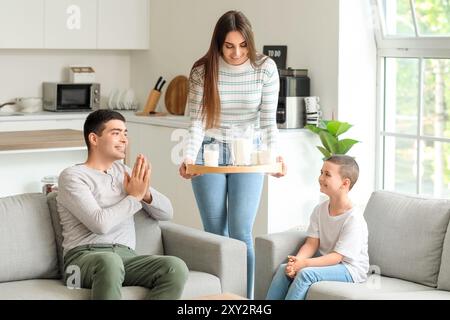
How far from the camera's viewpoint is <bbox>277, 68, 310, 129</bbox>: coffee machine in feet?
19.6

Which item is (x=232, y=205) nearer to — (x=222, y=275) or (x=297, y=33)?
(x=222, y=275)

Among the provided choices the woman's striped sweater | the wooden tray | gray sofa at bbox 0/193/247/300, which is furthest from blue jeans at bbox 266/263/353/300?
the woman's striped sweater

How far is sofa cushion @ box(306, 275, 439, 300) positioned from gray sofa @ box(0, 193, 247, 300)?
1.28 ft

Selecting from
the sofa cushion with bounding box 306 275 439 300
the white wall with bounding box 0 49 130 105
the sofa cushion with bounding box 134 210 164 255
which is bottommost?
the sofa cushion with bounding box 306 275 439 300

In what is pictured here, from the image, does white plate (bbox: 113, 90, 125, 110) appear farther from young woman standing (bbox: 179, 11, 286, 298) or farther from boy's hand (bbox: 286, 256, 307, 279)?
boy's hand (bbox: 286, 256, 307, 279)

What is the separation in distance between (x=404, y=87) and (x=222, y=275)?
8.25 ft

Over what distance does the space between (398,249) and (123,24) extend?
156 inches

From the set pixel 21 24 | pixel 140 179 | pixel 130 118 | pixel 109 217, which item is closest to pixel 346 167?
pixel 140 179

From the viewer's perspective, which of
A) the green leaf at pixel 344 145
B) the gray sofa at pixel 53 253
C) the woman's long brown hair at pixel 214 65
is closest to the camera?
the gray sofa at pixel 53 253

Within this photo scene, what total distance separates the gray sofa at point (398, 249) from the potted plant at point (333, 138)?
4.47ft

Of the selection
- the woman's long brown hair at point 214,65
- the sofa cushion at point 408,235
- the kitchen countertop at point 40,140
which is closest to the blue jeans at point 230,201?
the woman's long brown hair at point 214,65

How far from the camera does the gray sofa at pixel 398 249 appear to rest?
3982 millimetres

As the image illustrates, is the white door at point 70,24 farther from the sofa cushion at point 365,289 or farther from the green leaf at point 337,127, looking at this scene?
the sofa cushion at point 365,289
